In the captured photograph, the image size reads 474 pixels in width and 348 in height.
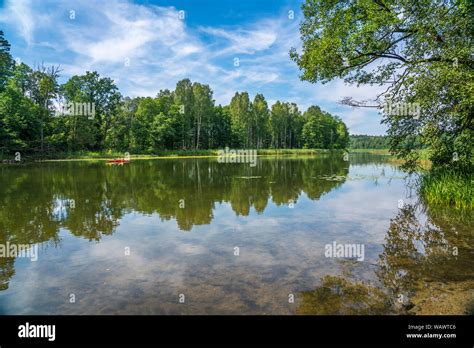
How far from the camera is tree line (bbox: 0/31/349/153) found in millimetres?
46250

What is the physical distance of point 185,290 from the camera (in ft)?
17.5

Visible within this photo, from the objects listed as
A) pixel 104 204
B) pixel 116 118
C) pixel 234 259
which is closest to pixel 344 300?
pixel 234 259

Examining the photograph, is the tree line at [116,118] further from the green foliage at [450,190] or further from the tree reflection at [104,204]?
the green foliage at [450,190]

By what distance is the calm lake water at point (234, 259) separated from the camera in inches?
192

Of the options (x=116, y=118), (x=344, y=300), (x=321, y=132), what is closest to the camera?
(x=344, y=300)

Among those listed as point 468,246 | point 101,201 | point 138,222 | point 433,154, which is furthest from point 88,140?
point 468,246

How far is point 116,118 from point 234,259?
203 ft

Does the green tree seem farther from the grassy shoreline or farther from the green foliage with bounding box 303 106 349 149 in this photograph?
the green foliage with bounding box 303 106 349 149

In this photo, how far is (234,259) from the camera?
689cm

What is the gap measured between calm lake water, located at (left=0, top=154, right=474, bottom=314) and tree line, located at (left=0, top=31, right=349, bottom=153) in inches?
1580

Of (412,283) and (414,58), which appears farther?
(414,58)

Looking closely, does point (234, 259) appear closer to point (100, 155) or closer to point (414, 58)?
point (414, 58)

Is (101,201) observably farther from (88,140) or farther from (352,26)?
(88,140)
